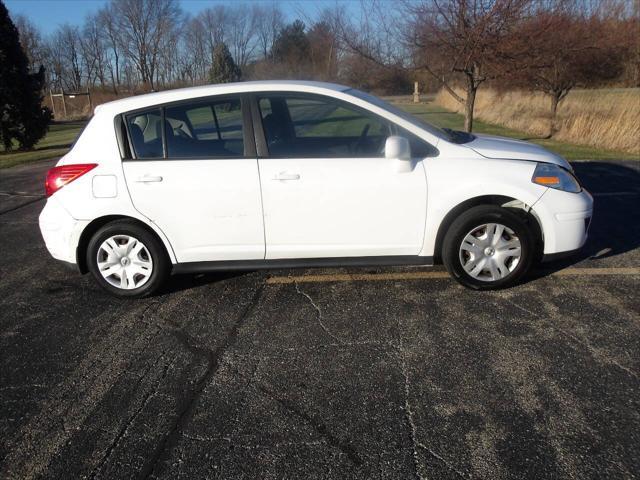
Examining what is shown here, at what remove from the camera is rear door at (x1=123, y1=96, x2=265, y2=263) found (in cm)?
394

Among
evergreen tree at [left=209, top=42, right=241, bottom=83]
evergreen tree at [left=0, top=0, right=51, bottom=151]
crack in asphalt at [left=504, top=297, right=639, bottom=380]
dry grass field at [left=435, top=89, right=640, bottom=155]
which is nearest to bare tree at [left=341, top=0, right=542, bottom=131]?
dry grass field at [left=435, top=89, right=640, bottom=155]

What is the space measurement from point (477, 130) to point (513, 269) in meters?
14.4

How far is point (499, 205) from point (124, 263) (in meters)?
3.12

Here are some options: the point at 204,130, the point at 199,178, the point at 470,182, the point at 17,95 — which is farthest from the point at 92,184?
the point at 17,95

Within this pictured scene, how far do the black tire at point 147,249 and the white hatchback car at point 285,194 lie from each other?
0.4 inches

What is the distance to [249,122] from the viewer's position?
4.03m

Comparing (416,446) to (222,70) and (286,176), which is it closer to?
(286,176)

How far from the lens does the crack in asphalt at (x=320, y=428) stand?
238 cm

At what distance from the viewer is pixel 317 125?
4.39 metres

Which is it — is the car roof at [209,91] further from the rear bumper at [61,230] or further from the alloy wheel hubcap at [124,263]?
the alloy wheel hubcap at [124,263]

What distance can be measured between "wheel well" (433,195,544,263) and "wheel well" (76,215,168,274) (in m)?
2.31

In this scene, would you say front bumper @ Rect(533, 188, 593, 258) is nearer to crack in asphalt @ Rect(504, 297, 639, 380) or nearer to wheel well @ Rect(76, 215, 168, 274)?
crack in asphalt @ Rect(504, 297, 639, 380)

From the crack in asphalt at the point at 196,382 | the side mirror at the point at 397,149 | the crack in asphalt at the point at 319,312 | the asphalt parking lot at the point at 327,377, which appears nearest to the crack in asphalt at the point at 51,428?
the asphalt parking lot at the point at 327,377

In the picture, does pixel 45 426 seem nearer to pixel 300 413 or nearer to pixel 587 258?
pixel 300 413
